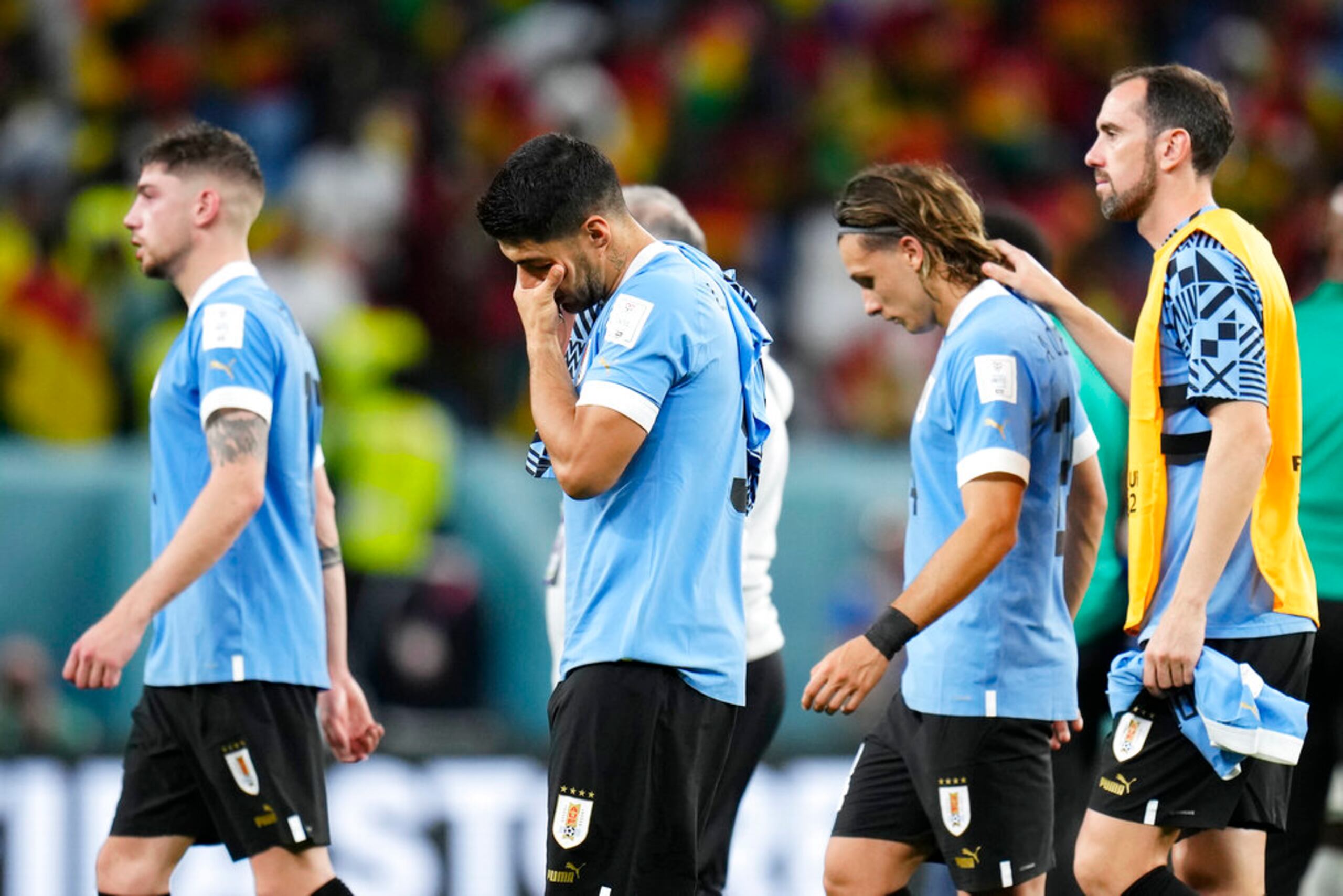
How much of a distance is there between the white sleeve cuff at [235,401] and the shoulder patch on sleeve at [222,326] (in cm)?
12

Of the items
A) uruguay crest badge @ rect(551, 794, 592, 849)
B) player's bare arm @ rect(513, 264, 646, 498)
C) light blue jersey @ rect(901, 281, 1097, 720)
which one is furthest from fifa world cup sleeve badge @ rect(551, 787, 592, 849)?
light blue jersey @ rect(901, 281, 1097, 720)

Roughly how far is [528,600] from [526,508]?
1.58ft

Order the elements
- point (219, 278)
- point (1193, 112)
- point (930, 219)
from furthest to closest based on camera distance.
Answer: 1. point (219, 278)
2. point (930, 219)
3. point (1193, 112)

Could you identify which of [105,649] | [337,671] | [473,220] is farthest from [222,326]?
[473,220]

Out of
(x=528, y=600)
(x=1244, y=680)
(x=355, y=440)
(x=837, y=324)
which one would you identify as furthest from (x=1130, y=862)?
(x=837, y=324)

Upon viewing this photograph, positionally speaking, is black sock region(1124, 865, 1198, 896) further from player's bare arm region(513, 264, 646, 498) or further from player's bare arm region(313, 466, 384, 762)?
player's bare arm region(313, 466, 384, 762)

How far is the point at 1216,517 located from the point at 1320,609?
138 centimetres

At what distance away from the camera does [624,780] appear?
13.1 feet

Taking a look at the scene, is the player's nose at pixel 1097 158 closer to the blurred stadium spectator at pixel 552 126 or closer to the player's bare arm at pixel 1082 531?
the player's bare arm at pixel 1082 531

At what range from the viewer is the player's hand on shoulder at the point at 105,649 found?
4645 mm

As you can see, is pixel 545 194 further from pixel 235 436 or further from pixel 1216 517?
pixel 1216 517

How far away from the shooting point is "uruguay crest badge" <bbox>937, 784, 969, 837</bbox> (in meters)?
4.62

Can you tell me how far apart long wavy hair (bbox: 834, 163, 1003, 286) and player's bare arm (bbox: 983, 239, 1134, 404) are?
3.1 inches

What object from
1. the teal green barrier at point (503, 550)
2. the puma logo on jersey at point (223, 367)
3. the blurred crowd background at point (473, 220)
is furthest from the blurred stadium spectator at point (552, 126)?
the puma logo on jersey at point (223, 367)
